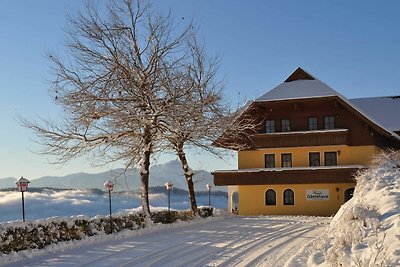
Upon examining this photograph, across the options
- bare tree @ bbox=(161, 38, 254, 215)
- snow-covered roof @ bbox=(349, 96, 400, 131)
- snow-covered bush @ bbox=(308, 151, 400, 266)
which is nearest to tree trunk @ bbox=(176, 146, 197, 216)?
bare tree @ bbox=(161, 38, 254, 215)

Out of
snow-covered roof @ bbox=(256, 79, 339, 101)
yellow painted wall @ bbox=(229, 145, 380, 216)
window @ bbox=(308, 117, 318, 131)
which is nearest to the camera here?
snow-covered roof @ bbox=(256, 79, 339, 101)

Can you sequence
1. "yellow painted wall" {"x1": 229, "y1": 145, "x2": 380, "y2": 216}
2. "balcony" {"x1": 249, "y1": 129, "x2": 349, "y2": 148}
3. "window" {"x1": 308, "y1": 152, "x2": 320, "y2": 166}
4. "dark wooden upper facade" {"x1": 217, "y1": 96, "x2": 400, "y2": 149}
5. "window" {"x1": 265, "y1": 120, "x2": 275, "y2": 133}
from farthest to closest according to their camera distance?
"window" {"x1": 265, "y1": 120, "x2": 275, "y2": 133}
"window" {"x1": 308, "y1": 152, "x2": 320, "y2": 166}
"yellow painted wall" {"x1": 229, "y1": 145, "x2": 380, "y2": 216}
"dark wooden upper facade" {"x1": 217, "y1": 96, "x2": 400, "y2": 149}
"balcony" {"x1": 249, "y1": 129, "x2": 349, "y2": 148}

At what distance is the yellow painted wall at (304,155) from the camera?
35656mm

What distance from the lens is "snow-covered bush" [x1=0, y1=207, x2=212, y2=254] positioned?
15.2 meters

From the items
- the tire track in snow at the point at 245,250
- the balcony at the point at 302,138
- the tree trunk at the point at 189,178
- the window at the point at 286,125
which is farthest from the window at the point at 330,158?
the tire track in snow at the point at 245,250

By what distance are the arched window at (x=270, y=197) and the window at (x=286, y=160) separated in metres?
2.24

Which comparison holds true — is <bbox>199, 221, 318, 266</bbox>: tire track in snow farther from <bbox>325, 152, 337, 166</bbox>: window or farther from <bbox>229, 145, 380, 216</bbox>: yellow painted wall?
<bbox>325, 152, 337, 166</bbox>: window

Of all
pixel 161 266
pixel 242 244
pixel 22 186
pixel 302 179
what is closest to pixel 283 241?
pixel 242 244

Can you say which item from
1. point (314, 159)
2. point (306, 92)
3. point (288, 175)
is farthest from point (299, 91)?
point (288, 175)

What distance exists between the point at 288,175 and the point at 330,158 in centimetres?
343

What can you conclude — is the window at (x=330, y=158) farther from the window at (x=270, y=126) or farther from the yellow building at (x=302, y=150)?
the window at (x=270, y=126)

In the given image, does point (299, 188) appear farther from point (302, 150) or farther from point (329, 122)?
point (329, 122)

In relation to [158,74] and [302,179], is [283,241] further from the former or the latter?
[302,179]

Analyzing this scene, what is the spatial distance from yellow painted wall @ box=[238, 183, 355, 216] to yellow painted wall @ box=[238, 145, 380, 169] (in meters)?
1.66
